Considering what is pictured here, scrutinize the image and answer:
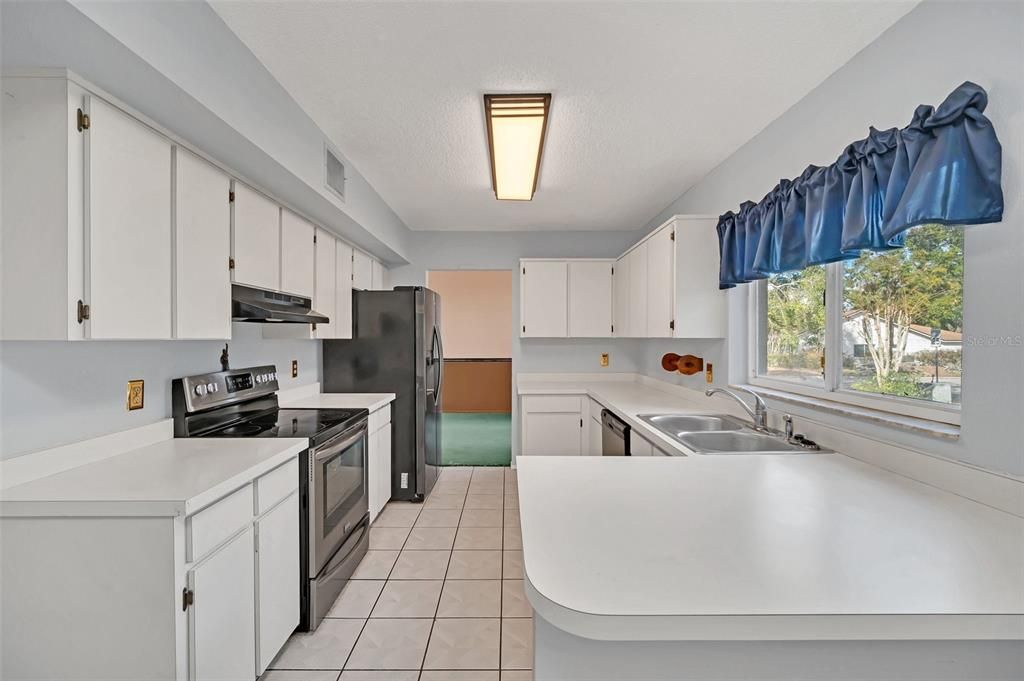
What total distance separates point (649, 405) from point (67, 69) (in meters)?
3.11

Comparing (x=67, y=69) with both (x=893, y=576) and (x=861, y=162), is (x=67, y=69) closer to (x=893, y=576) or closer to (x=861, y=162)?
(x=893, y=576)

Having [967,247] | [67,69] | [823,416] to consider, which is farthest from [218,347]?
[967,247]

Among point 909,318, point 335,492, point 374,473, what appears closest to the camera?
point 909,318

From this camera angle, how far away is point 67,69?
1252mm

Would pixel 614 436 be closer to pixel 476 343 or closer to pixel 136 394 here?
pixel 136 394

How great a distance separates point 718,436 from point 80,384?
2757mm

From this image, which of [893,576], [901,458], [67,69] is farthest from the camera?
[901,458]

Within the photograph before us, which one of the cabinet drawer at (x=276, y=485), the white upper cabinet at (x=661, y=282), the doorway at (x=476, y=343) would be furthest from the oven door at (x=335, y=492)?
the doorway at (x=476, y=343)

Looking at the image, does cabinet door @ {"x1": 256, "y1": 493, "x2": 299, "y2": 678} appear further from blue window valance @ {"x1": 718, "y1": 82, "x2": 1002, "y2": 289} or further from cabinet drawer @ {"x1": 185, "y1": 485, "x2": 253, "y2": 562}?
blue window valance @ {"x1": 718, "y1": 82, "x2": 1002, "y2": 289}

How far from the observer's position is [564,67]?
→ 1.82m

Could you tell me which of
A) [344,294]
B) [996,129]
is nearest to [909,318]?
[996,129]

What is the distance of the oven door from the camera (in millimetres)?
2043

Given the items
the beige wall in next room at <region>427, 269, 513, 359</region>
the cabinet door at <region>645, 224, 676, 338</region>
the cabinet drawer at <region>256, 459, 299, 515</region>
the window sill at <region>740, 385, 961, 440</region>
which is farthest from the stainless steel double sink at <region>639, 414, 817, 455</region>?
the beige wall in next room at <region>427, 269, 513, 359</region>

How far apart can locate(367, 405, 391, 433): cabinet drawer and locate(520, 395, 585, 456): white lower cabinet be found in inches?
50.8
